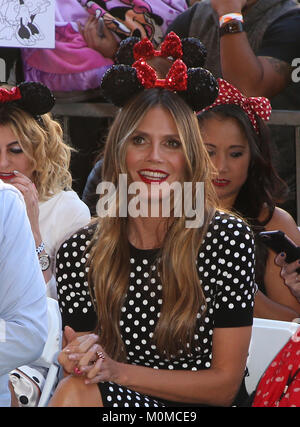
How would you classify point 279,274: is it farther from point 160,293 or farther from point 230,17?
point 230,17

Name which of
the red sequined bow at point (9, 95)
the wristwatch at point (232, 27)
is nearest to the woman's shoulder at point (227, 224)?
the red sequined bow at point (9, 95)

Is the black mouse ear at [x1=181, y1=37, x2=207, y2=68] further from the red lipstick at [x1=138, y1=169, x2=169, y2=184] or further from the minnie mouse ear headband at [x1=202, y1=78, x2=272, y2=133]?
the minnie mouse ear headband at [x1=202, y1=78, x2=272, y2=133]

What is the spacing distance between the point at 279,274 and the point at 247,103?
0.69m

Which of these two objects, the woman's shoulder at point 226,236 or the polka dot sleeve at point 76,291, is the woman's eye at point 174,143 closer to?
the woman's shoulder at point 226,236

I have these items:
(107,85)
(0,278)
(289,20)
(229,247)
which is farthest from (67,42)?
(0,278)

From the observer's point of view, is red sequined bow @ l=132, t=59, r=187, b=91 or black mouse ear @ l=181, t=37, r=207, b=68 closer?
red sequined bow @ l=132, t=59, r=187, b=91

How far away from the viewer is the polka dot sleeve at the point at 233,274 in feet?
6.37

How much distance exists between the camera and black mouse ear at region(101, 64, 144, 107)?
6.81ft

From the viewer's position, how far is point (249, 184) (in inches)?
109

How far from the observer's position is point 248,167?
2.76 metres

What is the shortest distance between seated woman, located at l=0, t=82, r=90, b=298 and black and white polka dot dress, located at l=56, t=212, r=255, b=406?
0.63 metres

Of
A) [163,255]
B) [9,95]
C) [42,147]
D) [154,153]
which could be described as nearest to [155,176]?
[154,153]

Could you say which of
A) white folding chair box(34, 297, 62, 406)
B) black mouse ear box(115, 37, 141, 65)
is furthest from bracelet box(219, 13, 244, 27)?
white folding chair box(34, 297, 62, 406)
